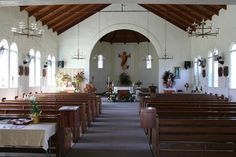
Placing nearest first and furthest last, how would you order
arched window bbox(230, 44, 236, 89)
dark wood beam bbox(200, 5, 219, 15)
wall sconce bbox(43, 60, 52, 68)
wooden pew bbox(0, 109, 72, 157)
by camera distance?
wooden pew bbox(0, 109, 72, 157) < arched window bbox(230, 44, 236, 89) < dark wood beam bbox(200, 5, 219, 15) < wall sconce bbox(43, 60, 52, 68)

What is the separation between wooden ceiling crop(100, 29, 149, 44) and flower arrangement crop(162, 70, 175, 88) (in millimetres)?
5112

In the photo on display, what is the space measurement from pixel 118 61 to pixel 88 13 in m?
6.49

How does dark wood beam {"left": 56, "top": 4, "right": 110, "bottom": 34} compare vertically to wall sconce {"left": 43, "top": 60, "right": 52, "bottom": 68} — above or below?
above

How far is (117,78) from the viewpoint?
26141mm

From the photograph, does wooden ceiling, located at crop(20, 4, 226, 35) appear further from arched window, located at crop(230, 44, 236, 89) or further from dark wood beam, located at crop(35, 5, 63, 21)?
arched window, located at crop(230, 44, 236, 89)

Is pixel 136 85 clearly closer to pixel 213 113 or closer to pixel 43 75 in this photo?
pixel 43 75

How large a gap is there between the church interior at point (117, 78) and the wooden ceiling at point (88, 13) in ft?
0.29

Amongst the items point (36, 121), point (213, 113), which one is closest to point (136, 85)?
point (213, 113)

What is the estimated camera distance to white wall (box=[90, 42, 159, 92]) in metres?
25.4

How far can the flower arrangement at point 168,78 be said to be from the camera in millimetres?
20703

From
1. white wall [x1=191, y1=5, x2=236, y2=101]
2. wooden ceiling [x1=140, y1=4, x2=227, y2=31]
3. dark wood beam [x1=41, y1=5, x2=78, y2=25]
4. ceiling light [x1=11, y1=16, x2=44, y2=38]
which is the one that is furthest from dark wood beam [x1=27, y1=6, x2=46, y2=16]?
white wall [x1=191, y1=5, x2=236, y2=101]

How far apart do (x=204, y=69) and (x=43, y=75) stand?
28.8 ft

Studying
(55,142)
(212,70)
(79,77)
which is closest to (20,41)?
(79,77)

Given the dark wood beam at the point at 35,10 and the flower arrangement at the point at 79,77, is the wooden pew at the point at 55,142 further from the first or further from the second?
the flower arrangement at the point at 79,77
